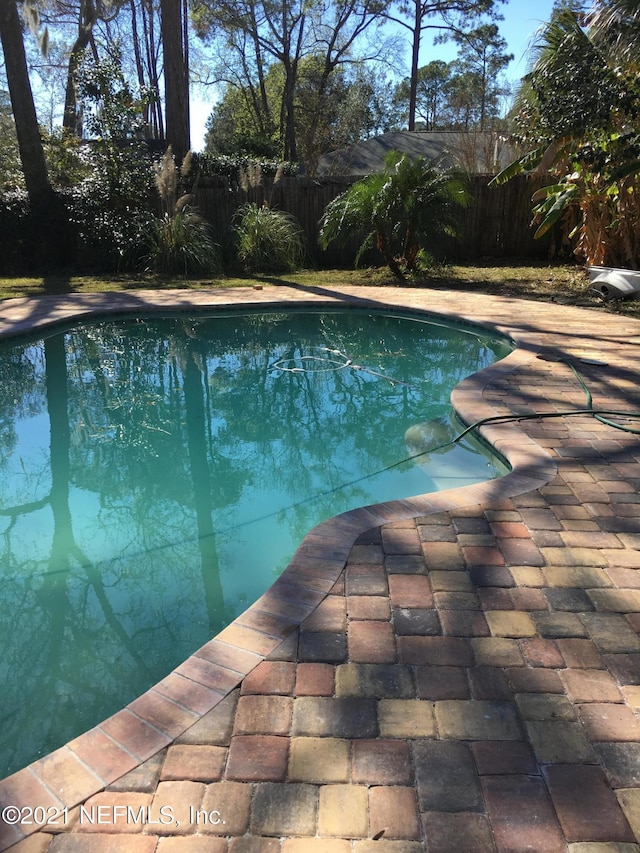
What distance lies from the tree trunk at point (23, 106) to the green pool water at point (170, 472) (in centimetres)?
567

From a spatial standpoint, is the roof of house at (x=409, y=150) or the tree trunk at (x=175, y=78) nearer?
the tree trunk at (x=175, y=78)

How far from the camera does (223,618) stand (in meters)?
2.71

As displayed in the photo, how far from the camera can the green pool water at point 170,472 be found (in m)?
2.50

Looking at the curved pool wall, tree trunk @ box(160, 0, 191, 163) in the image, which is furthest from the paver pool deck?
tree trunk @ box(160, 0, 191, 163)

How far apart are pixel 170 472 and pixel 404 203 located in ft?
22.2

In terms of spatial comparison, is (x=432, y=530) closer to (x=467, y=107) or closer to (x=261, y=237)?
(x=261, y=237)

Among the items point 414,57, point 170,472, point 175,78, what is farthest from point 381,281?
point 414,57

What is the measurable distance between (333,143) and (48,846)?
3126cm

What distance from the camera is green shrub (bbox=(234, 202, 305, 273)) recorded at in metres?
11.2

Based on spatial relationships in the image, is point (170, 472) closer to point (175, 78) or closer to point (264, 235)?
point (264, 235)

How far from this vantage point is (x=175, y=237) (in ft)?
36.0

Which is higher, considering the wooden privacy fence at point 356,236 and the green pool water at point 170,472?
the wooden privacy fence at point 356,236

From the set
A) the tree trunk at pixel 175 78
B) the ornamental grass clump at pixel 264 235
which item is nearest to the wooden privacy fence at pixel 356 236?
the ornamental grass clump at pixel 264 235

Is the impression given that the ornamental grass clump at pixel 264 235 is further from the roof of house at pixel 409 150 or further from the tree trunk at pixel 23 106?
the roof of house at pixel 409 150
